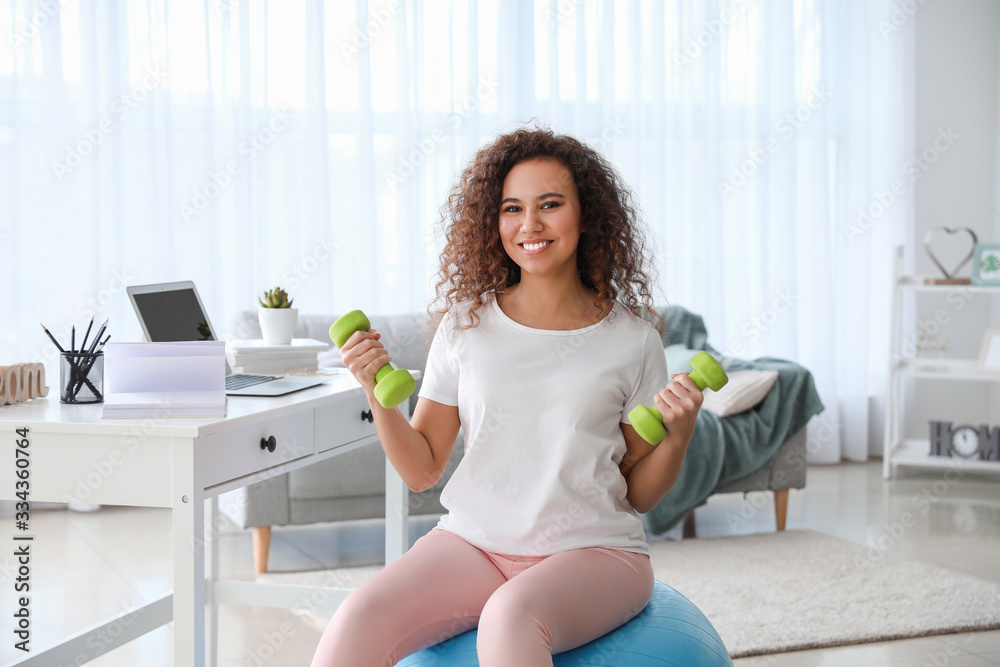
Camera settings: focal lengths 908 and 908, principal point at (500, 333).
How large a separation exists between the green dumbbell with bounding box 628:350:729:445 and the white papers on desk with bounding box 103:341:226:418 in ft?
2.00

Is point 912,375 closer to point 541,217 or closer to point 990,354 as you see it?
point 990,354

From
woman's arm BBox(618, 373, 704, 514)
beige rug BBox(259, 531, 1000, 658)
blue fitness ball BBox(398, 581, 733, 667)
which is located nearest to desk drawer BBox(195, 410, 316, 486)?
blue fitness ball BBox(398, 581, 733, 667)

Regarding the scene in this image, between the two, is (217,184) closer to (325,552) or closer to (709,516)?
(325,552)

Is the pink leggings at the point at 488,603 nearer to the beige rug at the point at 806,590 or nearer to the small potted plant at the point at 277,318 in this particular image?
the small potted plant at the point at 277,318

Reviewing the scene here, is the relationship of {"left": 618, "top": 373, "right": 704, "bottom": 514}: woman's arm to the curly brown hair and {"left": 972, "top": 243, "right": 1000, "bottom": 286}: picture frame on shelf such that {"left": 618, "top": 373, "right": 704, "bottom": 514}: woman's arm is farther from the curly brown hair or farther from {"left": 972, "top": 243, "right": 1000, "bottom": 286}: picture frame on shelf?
{"left": 972, "top": 243, "right": 1000, "bottom": 286}: picture frame on shelf

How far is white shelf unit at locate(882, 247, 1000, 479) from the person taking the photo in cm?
402

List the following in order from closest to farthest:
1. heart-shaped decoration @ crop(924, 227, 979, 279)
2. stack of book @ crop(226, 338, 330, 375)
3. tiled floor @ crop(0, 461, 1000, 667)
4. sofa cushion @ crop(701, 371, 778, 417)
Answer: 1. stack of book @ crop(226, 338, 330, 375)
2. tiled floor @ crop(0, 461, 1000, 667)
3. sofa cushion @ crop(701, 371, 778, 417)
4. heart-shaped decoration @ crop(924, 227, 979, 279)

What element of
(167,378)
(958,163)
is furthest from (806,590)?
(958,163)

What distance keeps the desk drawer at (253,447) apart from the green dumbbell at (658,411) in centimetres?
58

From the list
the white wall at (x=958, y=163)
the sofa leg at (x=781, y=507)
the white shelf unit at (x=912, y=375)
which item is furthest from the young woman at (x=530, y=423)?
the white wall at (x=958, y=163)

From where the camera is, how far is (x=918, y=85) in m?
4.70

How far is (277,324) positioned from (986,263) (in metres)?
3.42

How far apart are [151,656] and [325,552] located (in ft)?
2.88

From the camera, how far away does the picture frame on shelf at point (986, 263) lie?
4.06 meters
